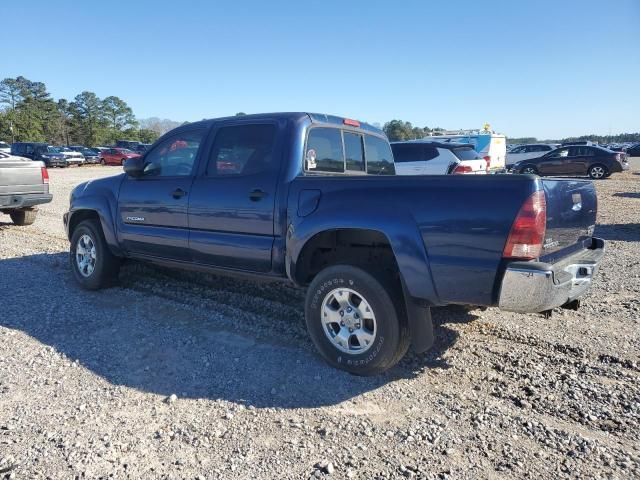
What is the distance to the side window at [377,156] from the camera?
5.15 meters

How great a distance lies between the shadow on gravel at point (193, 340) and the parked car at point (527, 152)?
25.0 metres

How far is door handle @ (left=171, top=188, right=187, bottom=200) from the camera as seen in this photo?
4.68m

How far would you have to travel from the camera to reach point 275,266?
4.06 meters

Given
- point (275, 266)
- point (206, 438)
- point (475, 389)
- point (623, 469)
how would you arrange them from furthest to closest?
point (275, 266), point (475, 389), point (206, 438), point (623, 469)

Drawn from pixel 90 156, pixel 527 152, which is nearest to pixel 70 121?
pixel 90 156

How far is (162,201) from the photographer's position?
4.88 meters

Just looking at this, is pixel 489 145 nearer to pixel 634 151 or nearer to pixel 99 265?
pixel 99 265

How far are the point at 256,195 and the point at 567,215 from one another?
234cm

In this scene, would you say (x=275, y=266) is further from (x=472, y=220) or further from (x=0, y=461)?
(x=0, y=461)

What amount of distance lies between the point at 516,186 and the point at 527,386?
143 cm

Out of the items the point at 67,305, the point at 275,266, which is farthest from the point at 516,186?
the point at 67,305

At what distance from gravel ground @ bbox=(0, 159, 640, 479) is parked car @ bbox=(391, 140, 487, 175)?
8.25 metres

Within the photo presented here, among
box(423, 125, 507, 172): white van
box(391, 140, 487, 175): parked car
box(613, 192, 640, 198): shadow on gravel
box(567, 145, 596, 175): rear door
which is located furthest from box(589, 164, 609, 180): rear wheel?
box(391, 140, 487, 175): parked car

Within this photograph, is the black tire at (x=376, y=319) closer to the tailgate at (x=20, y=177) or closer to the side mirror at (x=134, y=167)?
the side mirror at (x=134, y=167)
